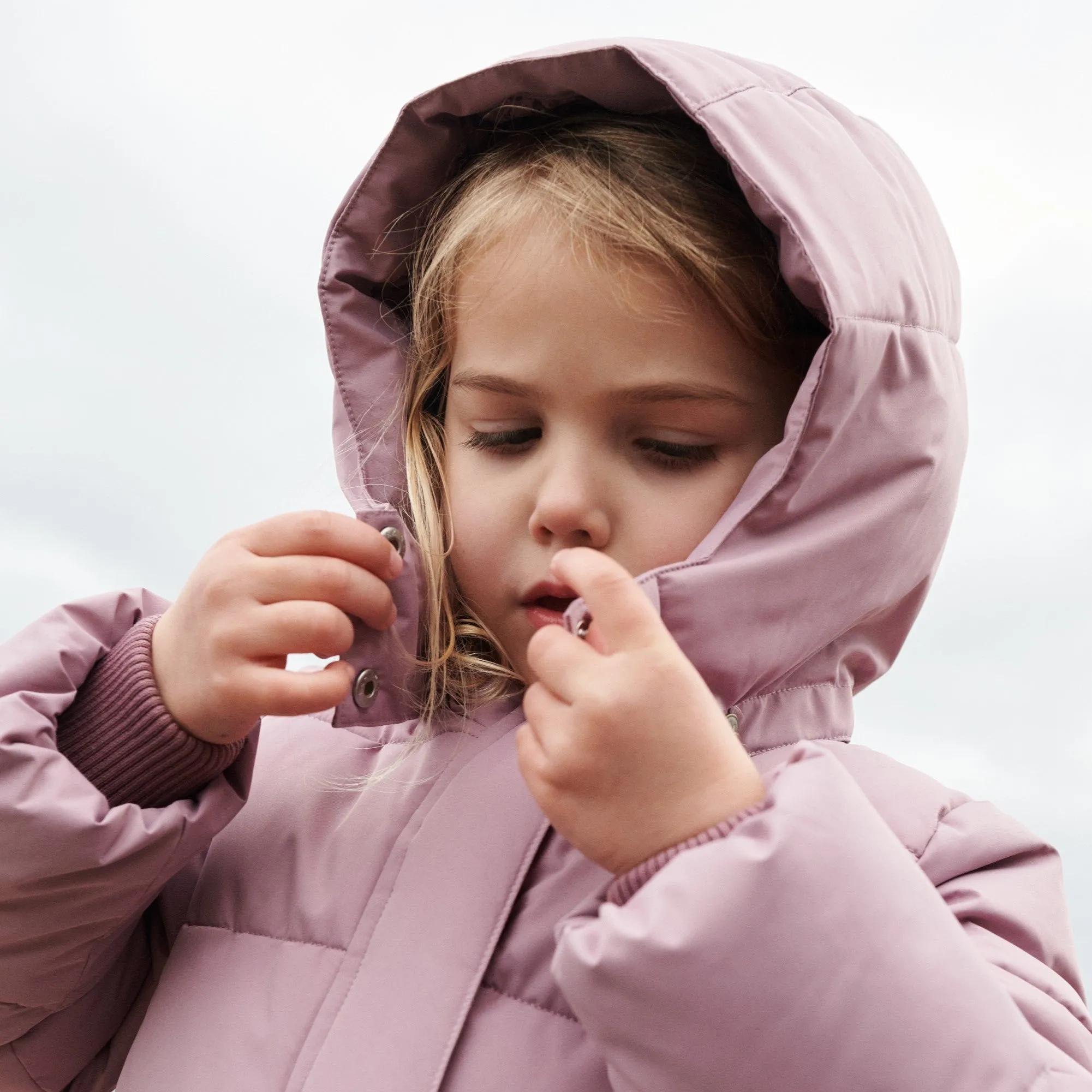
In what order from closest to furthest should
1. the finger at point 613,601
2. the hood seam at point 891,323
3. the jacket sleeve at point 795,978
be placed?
the jacket sleeve at point 795,978 → the finger at point 613,601 → the hood seam at point 891,323

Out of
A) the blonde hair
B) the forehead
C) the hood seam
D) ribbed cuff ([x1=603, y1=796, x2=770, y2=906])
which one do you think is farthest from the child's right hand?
the hood seam

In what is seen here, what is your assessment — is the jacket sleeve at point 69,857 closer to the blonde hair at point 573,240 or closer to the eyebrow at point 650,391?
the blonde hair at point 573,240

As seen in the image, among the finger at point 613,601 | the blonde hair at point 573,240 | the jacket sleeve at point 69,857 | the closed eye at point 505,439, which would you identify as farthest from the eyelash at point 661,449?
the jacket sleeve at point 69,857

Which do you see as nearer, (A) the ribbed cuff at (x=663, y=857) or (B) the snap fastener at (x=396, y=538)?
(A) the ribbed cuff at (x=663, y=857)

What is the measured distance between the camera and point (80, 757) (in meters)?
1.24

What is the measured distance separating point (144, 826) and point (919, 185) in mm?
1043

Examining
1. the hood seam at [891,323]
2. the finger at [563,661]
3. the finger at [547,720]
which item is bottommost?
the finger at [547,720]

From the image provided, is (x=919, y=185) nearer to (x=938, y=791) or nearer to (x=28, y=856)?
(x=938, y=791)

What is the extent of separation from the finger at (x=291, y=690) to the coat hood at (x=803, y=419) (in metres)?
0.11

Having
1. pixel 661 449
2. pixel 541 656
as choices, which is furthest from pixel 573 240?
pixel 541 656

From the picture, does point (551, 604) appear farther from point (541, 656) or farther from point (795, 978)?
point (795, 978)

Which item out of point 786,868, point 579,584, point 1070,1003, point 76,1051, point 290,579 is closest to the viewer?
point 786,868

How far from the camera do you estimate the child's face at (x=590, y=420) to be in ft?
3.90

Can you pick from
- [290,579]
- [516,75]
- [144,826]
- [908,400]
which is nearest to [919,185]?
[908,400]
